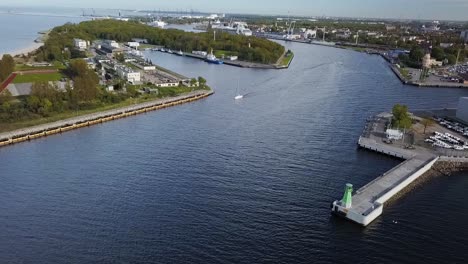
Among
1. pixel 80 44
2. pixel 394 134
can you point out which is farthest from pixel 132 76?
pixel 80 44

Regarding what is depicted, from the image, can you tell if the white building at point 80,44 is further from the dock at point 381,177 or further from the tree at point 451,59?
the tree at point 451,59

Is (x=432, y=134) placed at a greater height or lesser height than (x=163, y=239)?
greater

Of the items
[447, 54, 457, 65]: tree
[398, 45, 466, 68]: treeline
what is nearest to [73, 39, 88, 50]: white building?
[398, 45, 466, 68]: treeline

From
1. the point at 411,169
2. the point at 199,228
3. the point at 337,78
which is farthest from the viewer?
the point at 337,78

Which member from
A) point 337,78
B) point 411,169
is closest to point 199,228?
point 411,169

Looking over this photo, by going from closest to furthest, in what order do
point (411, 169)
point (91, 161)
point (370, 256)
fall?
point (370, 256) → point (411, 169) → point (91, 161)

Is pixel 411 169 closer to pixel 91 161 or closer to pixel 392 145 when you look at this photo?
pixel 392 145

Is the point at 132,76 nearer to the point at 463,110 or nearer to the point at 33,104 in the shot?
the point at 33,104
